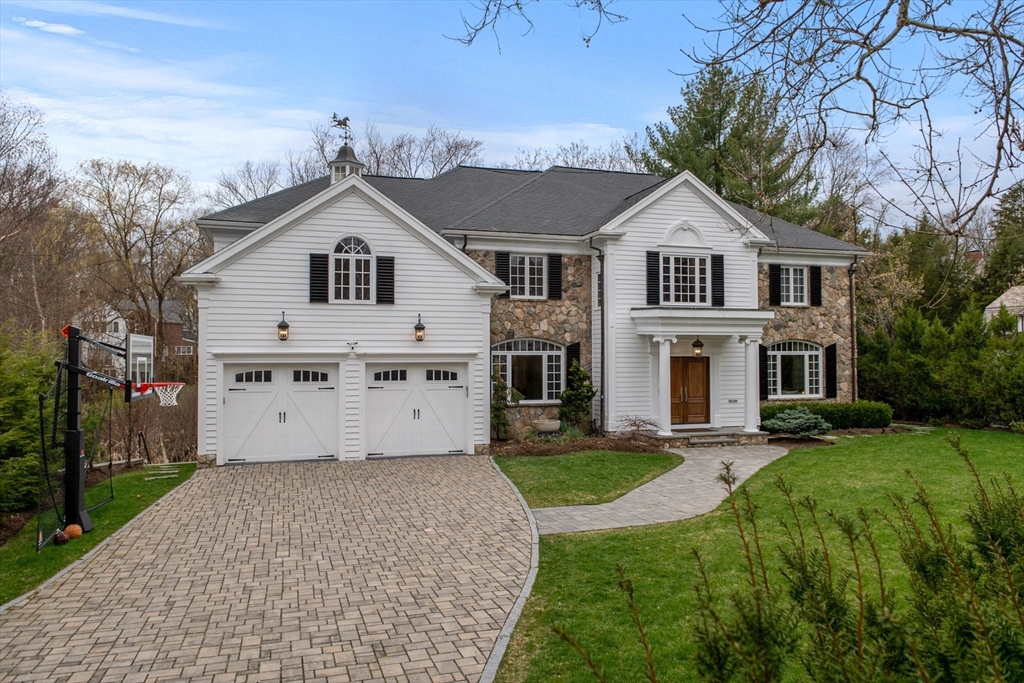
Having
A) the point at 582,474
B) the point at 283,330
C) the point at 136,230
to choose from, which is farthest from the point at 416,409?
the point at 136,230

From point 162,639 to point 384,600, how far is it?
1.96 metres

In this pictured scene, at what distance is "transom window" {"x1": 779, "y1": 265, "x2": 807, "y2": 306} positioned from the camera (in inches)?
825

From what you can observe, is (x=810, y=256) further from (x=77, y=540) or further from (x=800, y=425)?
(x=77, y=540)

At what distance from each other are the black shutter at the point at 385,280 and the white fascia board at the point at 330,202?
92 cm

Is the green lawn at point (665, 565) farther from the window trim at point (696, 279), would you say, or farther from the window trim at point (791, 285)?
the window trim at point (791, 285)

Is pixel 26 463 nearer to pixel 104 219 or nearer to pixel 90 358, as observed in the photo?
pixel 90 358

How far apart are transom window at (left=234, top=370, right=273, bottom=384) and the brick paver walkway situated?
7300 mm

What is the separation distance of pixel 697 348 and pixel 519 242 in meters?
5.53

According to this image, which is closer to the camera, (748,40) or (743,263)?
(748,40)

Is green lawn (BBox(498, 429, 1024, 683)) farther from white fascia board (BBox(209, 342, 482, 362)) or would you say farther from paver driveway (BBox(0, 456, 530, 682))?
white fascia board (BBox(209, 342, 482, 362))

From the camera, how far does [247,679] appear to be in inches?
205

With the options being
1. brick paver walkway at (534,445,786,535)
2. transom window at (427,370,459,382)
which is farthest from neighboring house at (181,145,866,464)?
brick paver walkway at (534,445,786,535)

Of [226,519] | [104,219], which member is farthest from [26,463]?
[104,219]

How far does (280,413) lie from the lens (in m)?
15.1
